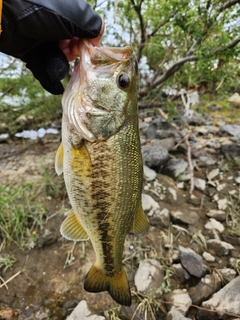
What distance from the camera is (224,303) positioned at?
8.98 feet

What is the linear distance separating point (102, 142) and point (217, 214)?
9.38 ft

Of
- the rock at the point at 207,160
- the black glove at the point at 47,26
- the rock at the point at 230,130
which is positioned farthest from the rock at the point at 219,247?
the rock at the point at 230,130

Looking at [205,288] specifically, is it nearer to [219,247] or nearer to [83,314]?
[219,247]

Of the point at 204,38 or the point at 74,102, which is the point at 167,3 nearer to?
the point at 204,38

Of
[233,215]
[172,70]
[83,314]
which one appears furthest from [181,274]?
[172,70]

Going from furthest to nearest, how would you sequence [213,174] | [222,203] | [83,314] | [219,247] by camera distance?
[213,174] → [222,203] → [219,247] → [83,314]

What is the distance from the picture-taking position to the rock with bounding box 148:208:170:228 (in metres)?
3.74

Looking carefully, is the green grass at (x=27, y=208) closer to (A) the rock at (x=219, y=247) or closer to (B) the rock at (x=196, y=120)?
(A) the rock at (x=219, y=247)

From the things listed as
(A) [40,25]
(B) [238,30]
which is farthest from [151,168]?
(A) [40,25]

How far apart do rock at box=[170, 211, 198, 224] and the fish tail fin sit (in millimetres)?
1931

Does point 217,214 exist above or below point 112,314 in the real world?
above

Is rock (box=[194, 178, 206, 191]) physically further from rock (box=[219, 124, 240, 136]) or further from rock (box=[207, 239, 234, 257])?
rock (box=[219, 124, 240, 136])

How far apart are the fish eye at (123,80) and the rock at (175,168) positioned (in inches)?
125

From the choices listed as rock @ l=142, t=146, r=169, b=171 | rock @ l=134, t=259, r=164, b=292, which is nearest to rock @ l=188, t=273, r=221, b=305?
rock @ l=134, t=259, r=164, b=292
